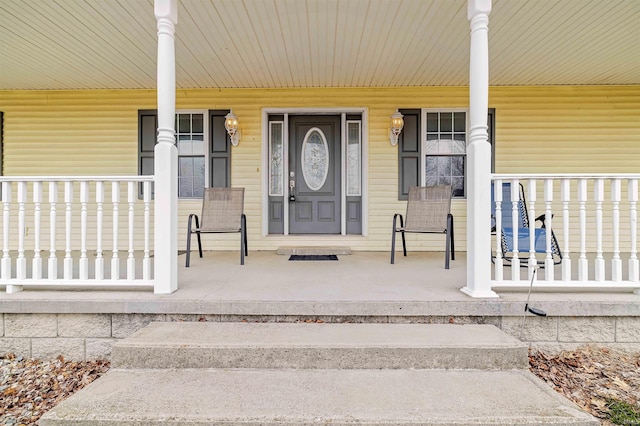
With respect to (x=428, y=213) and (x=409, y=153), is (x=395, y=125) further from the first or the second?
(x=428, y=213)

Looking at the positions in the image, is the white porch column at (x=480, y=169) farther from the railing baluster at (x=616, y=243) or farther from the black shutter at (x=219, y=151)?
the black shutter at (x=219, y=151)

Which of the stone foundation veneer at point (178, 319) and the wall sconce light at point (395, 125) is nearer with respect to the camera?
the stone foundation veneer at point (178, 319)

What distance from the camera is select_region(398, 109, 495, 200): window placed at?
4.92m

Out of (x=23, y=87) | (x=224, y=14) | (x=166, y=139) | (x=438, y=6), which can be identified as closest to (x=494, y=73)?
(x=438, y=6)

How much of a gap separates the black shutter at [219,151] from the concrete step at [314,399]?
3.33m

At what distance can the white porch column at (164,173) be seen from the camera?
8.38 ft

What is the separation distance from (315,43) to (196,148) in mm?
2342

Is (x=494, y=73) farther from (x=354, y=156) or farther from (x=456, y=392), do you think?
(x=456, y=392)

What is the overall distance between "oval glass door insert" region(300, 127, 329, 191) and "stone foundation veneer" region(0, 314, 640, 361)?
9.97 ft

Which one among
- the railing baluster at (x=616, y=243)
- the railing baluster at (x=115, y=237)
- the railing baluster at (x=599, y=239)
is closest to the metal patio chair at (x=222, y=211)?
the railing baluster at (x=115, y=237)

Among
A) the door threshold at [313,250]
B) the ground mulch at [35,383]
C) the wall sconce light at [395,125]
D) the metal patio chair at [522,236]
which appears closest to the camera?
the ground mulch at [35,383]

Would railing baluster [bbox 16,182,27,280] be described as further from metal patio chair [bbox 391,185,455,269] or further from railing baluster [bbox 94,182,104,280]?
metal patio chair [bbox 391,185,455,269]

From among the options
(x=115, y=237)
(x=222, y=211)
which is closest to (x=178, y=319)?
(x=115, y=237)

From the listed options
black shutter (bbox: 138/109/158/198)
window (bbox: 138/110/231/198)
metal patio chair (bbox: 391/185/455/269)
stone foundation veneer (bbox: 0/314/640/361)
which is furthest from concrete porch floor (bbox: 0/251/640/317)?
black shutter (bbox: 138/109/158/198)
